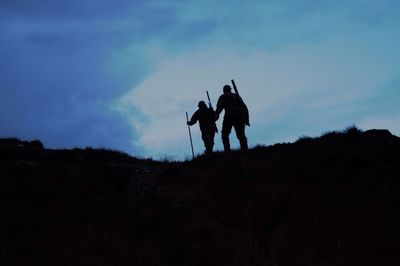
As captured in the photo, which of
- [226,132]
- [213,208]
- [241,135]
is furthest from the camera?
[226,132]

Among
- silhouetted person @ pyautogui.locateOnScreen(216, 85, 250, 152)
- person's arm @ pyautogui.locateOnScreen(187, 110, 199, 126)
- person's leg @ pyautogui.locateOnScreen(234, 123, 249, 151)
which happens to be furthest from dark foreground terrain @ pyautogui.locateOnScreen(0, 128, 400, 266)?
person's arm @ pyautogui.locateOnScreen(187, 110, 199, 126)

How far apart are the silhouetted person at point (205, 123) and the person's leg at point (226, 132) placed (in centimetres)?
178

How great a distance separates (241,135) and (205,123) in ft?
7.62

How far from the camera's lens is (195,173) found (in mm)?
14734

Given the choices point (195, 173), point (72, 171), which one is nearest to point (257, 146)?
point (195, 173)

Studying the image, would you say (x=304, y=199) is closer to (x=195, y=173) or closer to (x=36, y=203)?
(x=195, y=173)

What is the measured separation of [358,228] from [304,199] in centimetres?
175

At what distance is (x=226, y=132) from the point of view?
16.6 metres

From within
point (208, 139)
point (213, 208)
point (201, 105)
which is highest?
point (201, 105)

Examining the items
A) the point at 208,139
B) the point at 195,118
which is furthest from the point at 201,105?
the point at 208,139

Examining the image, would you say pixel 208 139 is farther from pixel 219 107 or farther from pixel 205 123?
pixel 219 107

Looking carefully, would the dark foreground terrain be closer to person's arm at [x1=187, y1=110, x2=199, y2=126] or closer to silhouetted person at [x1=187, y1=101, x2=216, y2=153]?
silhouetted person at [x1=187, y1=101, x2=216, y2=153]

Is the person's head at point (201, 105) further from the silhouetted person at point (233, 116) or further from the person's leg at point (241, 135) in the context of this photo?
the person's leg at point (241, 135)

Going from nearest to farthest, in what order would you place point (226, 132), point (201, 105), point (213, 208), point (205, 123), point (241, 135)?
point (213, 208), point (241, 135), point (226, 132), point (205, 123), point (201, 105)
